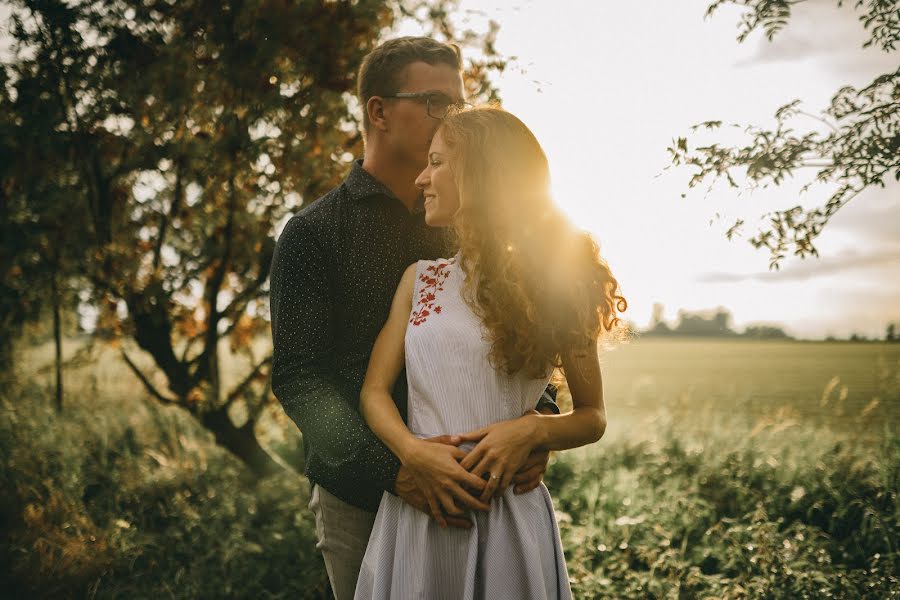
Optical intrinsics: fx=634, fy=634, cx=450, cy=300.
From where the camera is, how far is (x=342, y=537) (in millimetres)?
2295

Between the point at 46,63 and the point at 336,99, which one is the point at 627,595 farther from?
the point at 46,63

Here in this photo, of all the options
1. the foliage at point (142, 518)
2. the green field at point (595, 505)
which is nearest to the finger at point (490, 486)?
the green field at point (595, 505)

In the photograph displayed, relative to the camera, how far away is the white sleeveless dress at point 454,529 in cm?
188

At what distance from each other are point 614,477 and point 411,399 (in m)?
3.75

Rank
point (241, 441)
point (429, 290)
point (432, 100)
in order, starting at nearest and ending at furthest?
1. point (429, 290)
2. point (432, 100)
3. point (241, 441)

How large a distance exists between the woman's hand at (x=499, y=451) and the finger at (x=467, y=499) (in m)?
0.02

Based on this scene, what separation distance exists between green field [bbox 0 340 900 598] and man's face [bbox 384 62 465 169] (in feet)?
5.53

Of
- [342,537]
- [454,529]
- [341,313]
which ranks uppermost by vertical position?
[341,313]

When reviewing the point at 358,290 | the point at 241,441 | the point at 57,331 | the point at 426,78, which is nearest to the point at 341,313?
the point at 358,290

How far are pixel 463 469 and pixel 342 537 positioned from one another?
0.74 metres

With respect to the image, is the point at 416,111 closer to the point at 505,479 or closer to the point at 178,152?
the point at 505,479

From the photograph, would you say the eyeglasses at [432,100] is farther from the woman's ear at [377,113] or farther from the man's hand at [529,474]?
the man's hand at [529,474]

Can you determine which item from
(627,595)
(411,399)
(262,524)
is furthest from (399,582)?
(262,524)

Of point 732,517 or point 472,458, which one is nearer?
point 472,458
